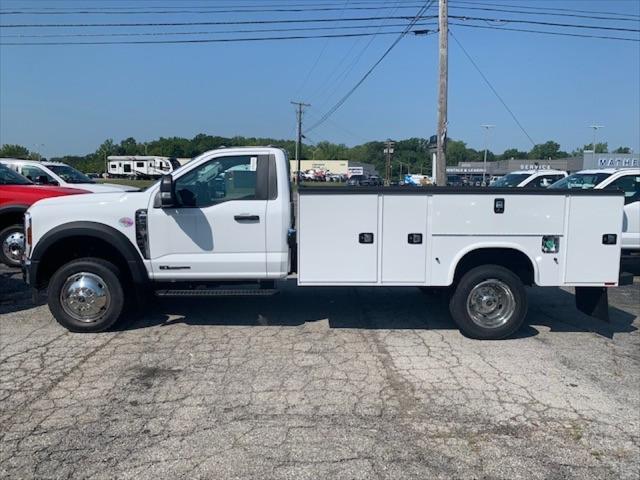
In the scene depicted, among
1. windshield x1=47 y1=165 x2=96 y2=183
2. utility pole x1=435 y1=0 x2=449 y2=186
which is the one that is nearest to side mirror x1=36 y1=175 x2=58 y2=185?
windshield x1=47 y1=165 x2=96 y2=183

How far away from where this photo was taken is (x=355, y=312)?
771 centimetres

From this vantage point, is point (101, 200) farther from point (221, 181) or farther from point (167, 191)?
point (221, 181)

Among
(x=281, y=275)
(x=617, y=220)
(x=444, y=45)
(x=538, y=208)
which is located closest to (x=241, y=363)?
(x=281, y=275)

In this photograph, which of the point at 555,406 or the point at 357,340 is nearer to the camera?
the point at 555,406

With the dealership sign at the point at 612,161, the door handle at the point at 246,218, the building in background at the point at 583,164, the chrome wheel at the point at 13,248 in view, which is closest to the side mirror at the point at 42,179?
the chrome wheel at the point at 13,248

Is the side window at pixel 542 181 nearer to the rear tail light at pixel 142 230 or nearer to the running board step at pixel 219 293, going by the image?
the running board step at pixel 219 293

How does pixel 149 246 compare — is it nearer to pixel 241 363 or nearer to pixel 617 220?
pixel 241 363

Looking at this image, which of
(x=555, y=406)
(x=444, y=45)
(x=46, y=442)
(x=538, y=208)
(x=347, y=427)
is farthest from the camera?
(x=444, y=45)

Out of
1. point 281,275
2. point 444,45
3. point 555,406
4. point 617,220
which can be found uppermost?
point 444,45

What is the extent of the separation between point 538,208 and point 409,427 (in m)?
3.12

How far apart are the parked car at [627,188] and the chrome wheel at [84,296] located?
6984 mm

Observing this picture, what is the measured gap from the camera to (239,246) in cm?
654

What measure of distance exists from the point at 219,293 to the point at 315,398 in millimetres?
2067

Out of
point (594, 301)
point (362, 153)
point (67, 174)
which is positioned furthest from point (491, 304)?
point (362, 153)
